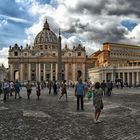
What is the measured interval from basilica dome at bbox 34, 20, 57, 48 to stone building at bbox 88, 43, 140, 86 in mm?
22785

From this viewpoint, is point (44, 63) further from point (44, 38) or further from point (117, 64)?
point (117, 64)

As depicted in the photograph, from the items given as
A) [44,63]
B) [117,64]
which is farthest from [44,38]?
[117,64]

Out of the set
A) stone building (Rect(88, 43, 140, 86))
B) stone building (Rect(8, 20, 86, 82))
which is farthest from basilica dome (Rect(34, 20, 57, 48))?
stone building (Rect(88, 43, 140, 86))

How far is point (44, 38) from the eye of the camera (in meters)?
155

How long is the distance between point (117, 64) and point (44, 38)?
40.7 m

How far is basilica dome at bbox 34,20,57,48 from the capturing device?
153375 mm

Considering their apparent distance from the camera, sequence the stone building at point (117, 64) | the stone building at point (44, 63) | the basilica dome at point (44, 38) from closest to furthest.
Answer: the stone building at point (117, 64)
the stone building at point (44, 63)
the basilica dome at point (44, 38)

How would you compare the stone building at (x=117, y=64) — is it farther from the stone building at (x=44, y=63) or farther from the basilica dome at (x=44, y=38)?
the basilica dome at (x=44, y=38)

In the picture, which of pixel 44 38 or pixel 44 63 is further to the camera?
pixel 44 38

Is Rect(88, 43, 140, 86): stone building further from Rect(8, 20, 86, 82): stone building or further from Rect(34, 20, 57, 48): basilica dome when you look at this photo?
Rect(34, 20, 57, 48): basilica dome

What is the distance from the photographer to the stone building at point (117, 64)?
10431cm

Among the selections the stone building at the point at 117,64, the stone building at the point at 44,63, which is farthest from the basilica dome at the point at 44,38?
the stone building at the point at 117,64

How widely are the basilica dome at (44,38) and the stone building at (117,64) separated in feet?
74.8

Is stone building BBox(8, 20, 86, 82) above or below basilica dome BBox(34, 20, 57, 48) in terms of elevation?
below
